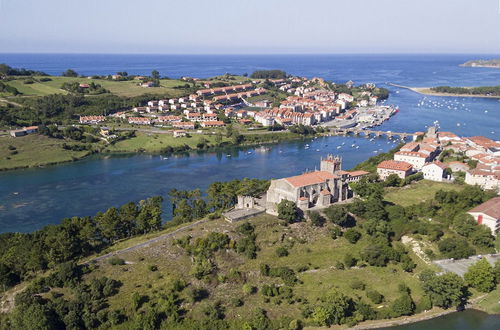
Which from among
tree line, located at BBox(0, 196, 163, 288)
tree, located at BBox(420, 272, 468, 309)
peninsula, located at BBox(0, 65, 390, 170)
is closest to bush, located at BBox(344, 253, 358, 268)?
tree, located at BBox(420, 272, 468, 309)

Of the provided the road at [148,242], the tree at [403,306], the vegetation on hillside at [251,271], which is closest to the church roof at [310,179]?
the vegetation on hillside at [251,271]

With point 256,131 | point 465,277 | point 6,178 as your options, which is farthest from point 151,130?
point 465,277

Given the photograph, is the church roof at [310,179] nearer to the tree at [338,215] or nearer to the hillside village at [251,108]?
the tree at [338,215]

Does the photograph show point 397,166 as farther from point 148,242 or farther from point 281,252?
point 148,242

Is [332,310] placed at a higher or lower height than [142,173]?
higher

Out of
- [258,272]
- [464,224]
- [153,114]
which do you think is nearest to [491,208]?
[464,224]

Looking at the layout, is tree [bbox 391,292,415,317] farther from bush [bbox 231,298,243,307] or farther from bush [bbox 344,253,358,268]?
bush [bbox 231,298,243,307]
